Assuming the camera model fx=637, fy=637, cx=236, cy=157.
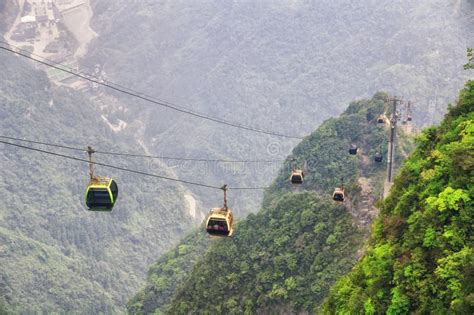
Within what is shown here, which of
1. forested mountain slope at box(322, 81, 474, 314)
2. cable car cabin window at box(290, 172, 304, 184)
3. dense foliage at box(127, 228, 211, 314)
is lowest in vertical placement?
dense foliage at box(127, 228, 211, 314)

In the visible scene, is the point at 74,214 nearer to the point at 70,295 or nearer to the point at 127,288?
the point at 127,288

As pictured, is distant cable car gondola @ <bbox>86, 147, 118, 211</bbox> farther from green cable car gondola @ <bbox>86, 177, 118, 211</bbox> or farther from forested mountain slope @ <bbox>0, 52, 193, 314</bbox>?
forested mountain slope @ <bbox>0, 52, 193, 314</bbox>

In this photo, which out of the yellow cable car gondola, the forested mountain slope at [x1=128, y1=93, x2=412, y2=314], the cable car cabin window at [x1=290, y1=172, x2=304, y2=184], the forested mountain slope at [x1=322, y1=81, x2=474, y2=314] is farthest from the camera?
the cable car cabin window at [x1=290, y1=172, x2=304, y2=184]

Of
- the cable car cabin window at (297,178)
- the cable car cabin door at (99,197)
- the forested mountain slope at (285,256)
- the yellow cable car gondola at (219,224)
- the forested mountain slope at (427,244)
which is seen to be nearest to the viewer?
the forested mountain slope at (427,244)

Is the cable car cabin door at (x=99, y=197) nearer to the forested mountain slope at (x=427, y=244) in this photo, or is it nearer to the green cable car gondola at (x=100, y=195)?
the green cable car gondola at (x=100, y=195)

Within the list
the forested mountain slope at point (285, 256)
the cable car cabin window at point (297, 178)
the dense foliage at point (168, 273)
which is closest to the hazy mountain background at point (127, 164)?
the dense foliage at point (168, 273)

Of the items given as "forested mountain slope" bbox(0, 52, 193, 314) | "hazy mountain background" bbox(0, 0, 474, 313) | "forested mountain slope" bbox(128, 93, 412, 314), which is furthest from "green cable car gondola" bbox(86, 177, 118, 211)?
"hazy mountain background" bbox(0, 0, 474, 313)
